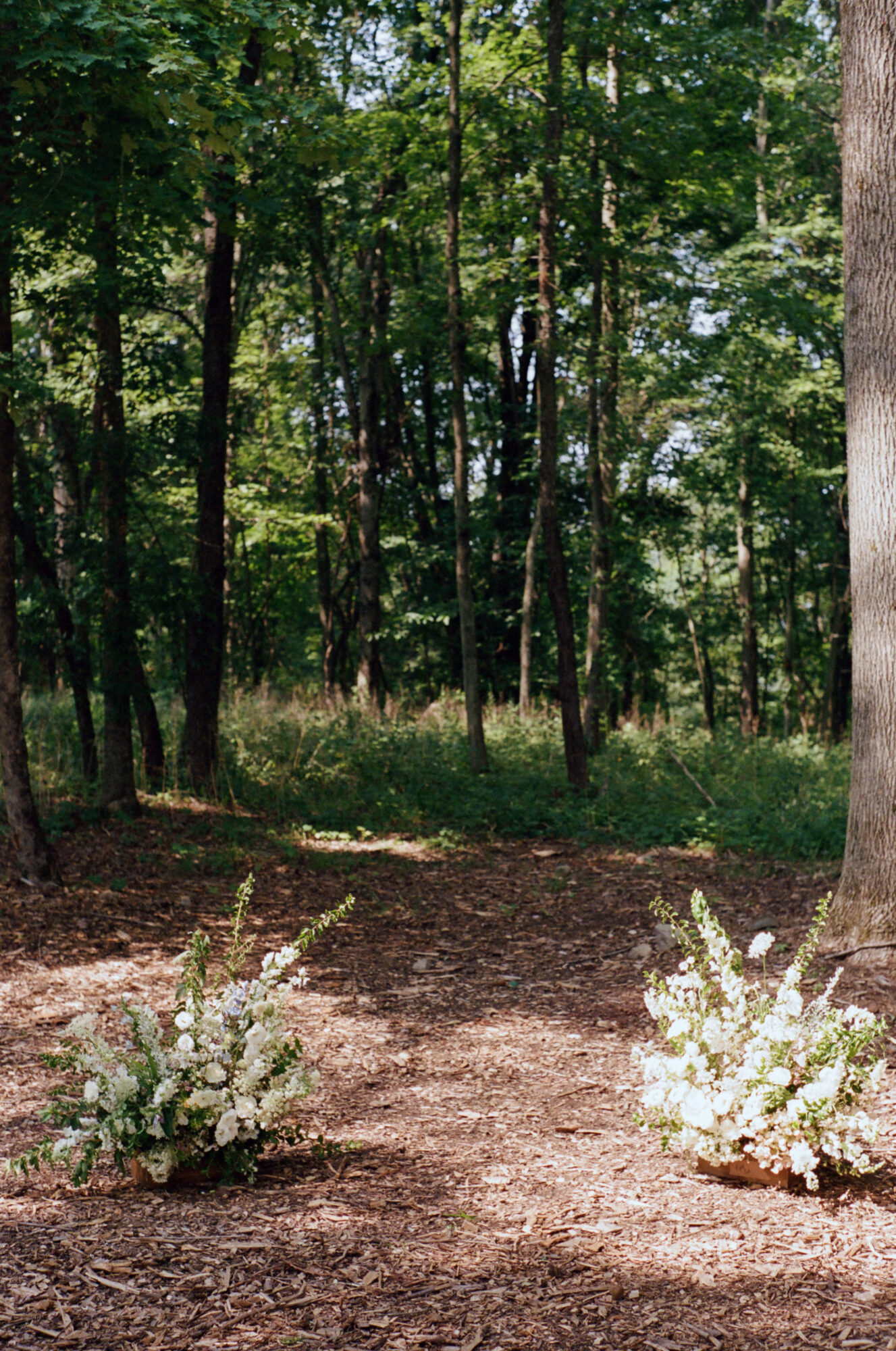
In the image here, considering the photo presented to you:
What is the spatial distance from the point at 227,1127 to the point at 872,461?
4248 mm

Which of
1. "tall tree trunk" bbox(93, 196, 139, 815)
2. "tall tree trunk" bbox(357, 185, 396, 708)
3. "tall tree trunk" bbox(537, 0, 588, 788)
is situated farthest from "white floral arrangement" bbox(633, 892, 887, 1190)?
"tall tree trunk" bbox(357, 185, 396, 708)

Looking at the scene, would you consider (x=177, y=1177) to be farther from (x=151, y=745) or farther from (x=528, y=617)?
(x=528, y=617)

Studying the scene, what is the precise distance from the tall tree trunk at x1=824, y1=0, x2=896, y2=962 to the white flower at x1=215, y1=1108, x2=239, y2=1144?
3.36 meters

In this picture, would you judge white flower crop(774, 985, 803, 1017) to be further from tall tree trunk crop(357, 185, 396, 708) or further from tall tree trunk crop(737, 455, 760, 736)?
tall tree trunk crop(737, 455, 760, 736)

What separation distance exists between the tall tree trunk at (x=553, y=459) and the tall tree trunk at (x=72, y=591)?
458 centimetres

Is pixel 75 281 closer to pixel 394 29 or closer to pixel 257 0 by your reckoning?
pixel 257 0

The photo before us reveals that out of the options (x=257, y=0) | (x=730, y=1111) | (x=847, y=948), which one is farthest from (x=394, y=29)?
(x=730, y=1111)

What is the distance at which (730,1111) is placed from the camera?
3.07m

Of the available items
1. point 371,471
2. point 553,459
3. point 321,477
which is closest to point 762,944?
point 553,459

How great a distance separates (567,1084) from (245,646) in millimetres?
18373

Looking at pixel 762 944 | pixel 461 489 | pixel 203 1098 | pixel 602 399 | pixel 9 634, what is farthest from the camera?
pixel 602 399

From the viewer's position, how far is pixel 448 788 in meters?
10.9

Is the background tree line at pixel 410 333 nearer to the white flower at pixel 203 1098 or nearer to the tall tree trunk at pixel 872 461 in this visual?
the tall tree trunk at pixel 872 461

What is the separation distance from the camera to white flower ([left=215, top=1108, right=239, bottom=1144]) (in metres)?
3.07
